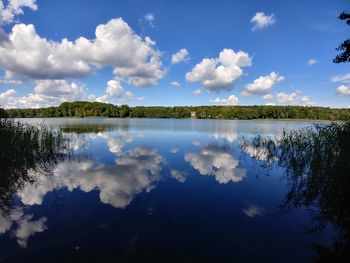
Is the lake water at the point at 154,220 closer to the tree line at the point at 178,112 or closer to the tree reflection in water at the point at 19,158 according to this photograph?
the tree reflection in water at the point at 19,158

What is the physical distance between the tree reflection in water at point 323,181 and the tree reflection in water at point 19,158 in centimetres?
807

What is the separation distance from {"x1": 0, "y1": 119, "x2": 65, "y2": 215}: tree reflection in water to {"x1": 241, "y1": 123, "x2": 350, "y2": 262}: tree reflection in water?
807cm

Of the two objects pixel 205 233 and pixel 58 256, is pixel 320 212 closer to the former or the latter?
pixel 205 233

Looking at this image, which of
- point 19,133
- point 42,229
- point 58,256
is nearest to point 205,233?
point 58,256

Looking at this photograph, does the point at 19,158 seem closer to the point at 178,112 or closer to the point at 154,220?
the point at 154,220

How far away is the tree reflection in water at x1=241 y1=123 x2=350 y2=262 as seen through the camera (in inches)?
219

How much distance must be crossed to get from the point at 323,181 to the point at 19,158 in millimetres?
14443

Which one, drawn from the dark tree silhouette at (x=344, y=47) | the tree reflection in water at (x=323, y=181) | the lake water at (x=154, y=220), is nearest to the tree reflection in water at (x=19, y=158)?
the lake water at (x=154, y=220)

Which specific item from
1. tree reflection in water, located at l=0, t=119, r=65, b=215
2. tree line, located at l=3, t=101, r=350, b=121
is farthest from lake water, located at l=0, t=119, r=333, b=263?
tree line, located at l=3, t=101, r=350, b=121

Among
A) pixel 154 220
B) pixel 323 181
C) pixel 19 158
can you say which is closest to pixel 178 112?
pixel 19 158

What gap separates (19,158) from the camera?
12.4 metres

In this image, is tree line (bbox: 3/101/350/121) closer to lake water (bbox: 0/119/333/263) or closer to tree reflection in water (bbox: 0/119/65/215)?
tree reflection in water (bbox: 0/119/65/215)

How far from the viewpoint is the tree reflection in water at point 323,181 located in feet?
18.3

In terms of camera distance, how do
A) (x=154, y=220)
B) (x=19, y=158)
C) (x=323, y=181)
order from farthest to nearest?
(x=19, y=158) < (x=323, y=181) < (x=154, y=220)
